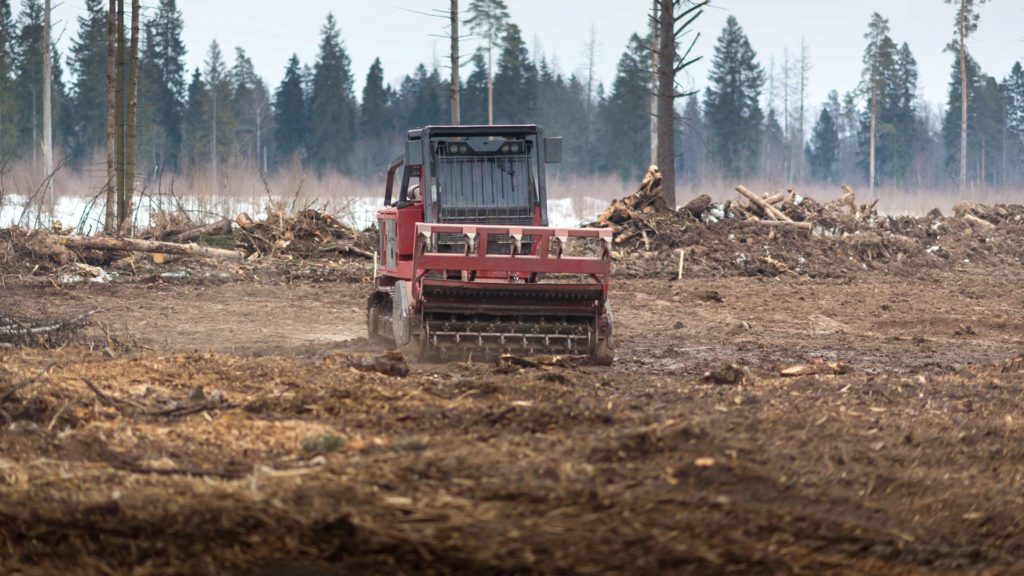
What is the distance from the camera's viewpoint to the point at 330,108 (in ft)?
238

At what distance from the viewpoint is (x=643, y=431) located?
211 inches

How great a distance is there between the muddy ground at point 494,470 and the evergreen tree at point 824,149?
3749 inches

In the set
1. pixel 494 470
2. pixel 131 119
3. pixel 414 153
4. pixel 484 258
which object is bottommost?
pixel 494 470

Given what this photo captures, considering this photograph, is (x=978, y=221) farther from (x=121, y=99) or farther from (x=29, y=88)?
(x=29, y=88)

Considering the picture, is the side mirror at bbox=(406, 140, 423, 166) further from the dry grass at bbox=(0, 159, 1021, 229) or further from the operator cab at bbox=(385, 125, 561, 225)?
the dry grass at bbox=(0, 159, 1021, 229)

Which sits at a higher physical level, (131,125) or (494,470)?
(131,125)

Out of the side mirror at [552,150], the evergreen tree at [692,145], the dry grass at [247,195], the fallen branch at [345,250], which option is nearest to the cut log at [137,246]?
the dry grass at [247,195]

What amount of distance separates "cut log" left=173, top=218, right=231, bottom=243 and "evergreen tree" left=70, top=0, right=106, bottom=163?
44.3 m

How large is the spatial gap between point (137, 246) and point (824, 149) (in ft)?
289

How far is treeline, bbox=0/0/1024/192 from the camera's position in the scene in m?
64.4

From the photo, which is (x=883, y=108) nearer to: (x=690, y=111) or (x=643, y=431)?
(x=690, y=111)

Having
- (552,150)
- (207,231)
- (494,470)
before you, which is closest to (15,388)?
(494,470)

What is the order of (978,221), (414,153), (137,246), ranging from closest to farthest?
(414,153) < (137,246) < (978,221)

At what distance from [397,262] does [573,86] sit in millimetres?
84079
